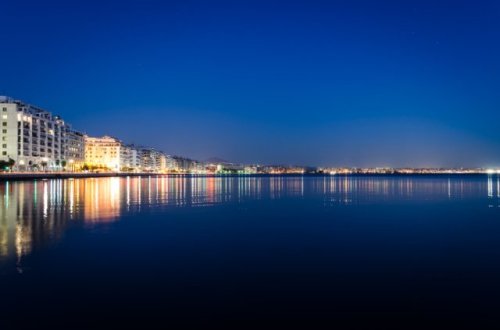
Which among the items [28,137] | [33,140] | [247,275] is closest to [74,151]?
[33,140]

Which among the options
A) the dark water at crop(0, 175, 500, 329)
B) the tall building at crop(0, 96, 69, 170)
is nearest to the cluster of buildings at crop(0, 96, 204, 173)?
the tall building at crop(0, 96, 69, 170)

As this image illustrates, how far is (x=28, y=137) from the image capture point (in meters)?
126

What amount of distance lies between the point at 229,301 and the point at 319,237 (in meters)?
9.37

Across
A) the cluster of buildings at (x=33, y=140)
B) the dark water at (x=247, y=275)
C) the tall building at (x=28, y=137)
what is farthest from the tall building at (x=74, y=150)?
the dark water at (x=247, y=275)

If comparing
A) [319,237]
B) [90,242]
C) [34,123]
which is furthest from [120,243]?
[34,123]

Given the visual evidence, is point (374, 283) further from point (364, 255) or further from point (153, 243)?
point (153, 243)

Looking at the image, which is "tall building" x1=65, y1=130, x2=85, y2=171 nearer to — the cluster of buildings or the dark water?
the cluster of buildings

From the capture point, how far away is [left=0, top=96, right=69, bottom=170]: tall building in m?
118

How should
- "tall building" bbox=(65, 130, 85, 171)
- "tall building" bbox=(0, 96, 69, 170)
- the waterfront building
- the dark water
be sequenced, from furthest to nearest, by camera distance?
"tall building" bbox=(65, 130, 85, 171) → the waterfront building → "tall building" bbox=(0, 96, 69, 170) → the dark water

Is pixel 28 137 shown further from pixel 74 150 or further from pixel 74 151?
pixel 74 150

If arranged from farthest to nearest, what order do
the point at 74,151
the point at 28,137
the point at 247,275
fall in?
the point at 74,151 < the point at 28,137 < the point at 247,275

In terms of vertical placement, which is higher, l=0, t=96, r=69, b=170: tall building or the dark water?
l=0, t=96, r=69, b=170: tall building

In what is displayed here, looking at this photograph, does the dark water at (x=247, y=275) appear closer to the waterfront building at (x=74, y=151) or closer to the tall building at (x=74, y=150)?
the waterfront building at (x=74, y=151)

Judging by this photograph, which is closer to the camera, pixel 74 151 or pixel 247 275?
pixel 247 275
